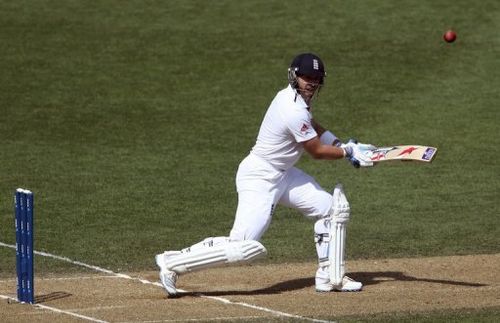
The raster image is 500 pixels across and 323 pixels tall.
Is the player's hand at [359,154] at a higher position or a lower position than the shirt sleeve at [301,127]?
lower

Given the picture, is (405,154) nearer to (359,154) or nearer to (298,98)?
(359,154)

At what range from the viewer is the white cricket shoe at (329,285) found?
10.7m

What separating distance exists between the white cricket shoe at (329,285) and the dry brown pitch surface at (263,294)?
8cm

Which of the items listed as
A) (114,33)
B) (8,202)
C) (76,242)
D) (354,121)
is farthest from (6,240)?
(114,33)

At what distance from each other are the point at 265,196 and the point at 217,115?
8659 millimetres

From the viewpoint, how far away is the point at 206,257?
33.9 ft

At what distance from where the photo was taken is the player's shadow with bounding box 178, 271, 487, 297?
10.7m

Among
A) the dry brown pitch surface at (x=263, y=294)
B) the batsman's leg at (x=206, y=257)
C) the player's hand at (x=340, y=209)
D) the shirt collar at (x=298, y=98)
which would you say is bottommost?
the dry brown pitch surface at (x=263, y=294)

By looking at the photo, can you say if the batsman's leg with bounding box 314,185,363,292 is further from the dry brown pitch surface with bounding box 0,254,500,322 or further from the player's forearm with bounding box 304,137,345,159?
the player's forearm with bounding box 304,137,345,159

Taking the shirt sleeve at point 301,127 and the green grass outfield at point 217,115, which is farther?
A: the green grass outfield at point 217,115

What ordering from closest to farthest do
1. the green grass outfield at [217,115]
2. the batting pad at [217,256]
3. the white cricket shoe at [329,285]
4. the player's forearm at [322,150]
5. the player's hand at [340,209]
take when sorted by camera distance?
1. the batting pad at [217,256]
2. the player's forearm at [322,150]
3. the player's hand at [340,209]
4. the white cricket shoe at [329,285]
5. the green grass outfield at [217,115]

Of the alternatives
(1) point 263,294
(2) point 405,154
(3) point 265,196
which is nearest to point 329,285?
(1) point 263,294

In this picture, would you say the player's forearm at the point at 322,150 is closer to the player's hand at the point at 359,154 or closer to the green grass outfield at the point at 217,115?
the player's hand at the point at 359,154

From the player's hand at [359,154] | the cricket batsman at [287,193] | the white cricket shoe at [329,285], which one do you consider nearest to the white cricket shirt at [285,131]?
the cricket batsman at [287,193]
